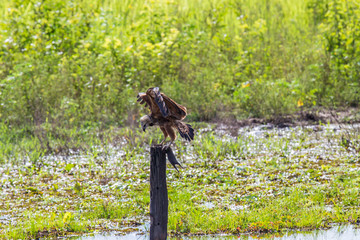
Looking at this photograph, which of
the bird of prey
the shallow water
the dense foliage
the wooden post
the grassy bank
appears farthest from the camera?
the dense foliage

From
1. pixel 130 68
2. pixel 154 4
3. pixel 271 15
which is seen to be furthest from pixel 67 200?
pixel 271 15

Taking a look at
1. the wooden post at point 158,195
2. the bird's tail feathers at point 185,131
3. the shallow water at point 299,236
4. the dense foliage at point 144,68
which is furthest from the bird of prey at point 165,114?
the dense foliage at point 144,68

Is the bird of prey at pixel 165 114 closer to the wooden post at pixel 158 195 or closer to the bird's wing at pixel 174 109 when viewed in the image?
the bird's wing at pixel 174 109

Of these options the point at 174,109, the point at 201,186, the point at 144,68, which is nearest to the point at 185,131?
the point at 174,109

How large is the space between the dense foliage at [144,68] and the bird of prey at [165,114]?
6.57 metres

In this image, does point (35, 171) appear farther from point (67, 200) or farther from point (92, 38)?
point (92, 38)

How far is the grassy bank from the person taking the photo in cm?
601

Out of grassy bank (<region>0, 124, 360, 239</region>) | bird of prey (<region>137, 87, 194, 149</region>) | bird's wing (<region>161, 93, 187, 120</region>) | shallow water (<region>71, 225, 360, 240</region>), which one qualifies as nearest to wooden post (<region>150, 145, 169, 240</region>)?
bird of prey (<region>137, 87, 194, 149</region>)

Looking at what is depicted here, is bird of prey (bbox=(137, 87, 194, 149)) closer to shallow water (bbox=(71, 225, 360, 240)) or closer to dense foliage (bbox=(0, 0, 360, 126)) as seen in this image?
shallow water (bbox=(71, 225, 360, 240))

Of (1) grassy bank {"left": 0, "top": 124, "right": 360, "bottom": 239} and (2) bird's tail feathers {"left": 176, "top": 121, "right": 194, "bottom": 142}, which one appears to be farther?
(1) grassy bank {"left": 0, "top": 124, "right": 360, "bottom": 239}

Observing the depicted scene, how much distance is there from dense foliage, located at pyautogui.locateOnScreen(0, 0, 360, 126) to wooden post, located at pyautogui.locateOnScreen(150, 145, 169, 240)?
666cm

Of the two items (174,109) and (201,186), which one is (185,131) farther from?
(201,186)

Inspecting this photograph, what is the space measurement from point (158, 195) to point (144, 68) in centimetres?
864

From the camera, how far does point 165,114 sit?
496cm
